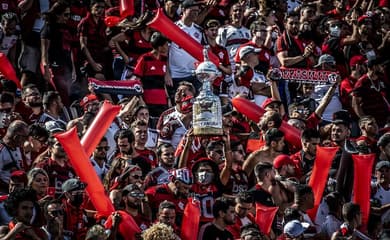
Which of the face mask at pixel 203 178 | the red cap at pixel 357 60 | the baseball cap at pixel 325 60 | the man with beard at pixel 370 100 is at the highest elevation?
the face mask at pixel 203 178

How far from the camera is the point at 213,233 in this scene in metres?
14.0

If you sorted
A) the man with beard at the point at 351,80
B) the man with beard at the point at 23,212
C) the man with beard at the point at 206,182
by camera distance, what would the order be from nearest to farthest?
1. the man with beard at the point at 23,212
2. the man with beard at the point at 206,182
3. the man with beard at the point at 351,80

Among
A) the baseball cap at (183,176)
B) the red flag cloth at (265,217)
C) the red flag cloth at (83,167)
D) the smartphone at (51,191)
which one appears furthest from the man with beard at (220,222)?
the smartphone at (51,191)

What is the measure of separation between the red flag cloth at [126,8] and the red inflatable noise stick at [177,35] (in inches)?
29.7

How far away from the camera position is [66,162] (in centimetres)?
1464

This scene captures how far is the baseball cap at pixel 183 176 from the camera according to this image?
14426 mm

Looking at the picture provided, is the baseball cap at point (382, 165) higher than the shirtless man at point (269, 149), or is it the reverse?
the shirtless man at point (269, 149)

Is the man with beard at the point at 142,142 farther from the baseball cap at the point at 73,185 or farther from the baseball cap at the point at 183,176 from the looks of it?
the baseball cap at the point at 73,185

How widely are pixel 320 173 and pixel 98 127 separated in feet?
7.17

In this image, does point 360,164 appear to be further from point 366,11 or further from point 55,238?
point 366,11

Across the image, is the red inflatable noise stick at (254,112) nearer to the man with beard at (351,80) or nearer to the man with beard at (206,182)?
the man with beard at (206,182)

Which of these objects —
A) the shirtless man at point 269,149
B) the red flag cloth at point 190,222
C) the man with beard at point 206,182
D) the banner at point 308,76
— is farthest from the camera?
the banner at point 308,76

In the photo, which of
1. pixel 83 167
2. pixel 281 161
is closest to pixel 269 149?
pixel 281 161

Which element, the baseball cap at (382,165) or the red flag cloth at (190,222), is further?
the baseball cap at (382,165)
